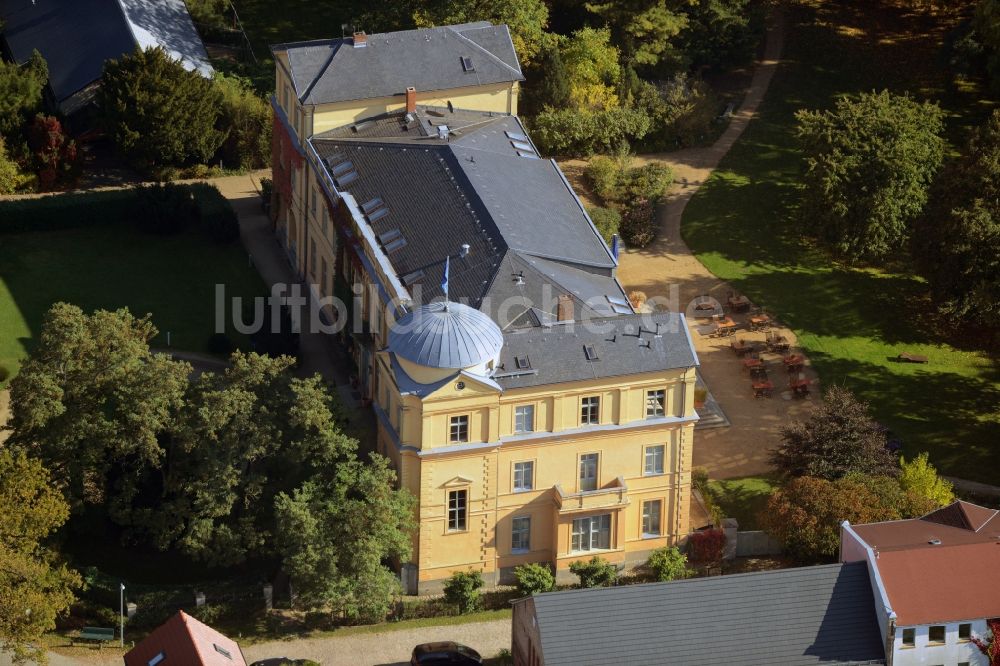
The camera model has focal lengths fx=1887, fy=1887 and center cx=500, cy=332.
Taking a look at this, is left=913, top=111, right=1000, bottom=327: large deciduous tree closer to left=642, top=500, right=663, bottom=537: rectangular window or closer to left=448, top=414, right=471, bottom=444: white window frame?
left=642, top=500, right=663, bottom=537: rectangular window

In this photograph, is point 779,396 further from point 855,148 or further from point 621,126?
point 621,126

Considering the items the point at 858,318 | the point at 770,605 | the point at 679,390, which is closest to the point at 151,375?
the point at 679,390

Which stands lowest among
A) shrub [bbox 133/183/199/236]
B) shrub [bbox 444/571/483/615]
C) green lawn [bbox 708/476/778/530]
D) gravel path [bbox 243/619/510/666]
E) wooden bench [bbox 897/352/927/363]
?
gravel path [bbox 243/619/510/666]

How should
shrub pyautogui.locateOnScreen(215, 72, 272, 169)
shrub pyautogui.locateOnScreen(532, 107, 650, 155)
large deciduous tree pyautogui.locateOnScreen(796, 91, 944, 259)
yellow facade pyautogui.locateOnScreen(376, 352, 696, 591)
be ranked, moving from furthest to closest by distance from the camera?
shrub pyautogui.locateOnScreen(215, 72, 272, 169), shrub pyautogui.locateOnScreen(532, 107, 650, 155), large deciduous tree pyautogui.locateOnScreen(796, 91, 944, 259), yellow facade pyautogui.locateOnScreen(376, 352, 696, 591)

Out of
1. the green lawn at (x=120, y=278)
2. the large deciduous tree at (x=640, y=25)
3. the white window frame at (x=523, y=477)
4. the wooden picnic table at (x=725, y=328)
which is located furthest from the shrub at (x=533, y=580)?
the large deciduous tree at (x=640, y=25)

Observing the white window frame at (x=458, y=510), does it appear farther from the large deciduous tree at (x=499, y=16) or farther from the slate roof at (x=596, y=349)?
the large deciduous tree at (x=499, y=16)

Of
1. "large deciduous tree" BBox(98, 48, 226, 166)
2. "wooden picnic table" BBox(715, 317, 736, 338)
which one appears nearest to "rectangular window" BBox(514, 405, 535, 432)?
"wooden picnic table" BBox(715, 317, 736, 338)

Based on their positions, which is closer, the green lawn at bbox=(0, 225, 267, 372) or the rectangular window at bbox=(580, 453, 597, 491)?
the rectangular window at bbox=(580, 453, 597, 491)

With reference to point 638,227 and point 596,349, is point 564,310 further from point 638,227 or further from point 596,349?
point 638,227
